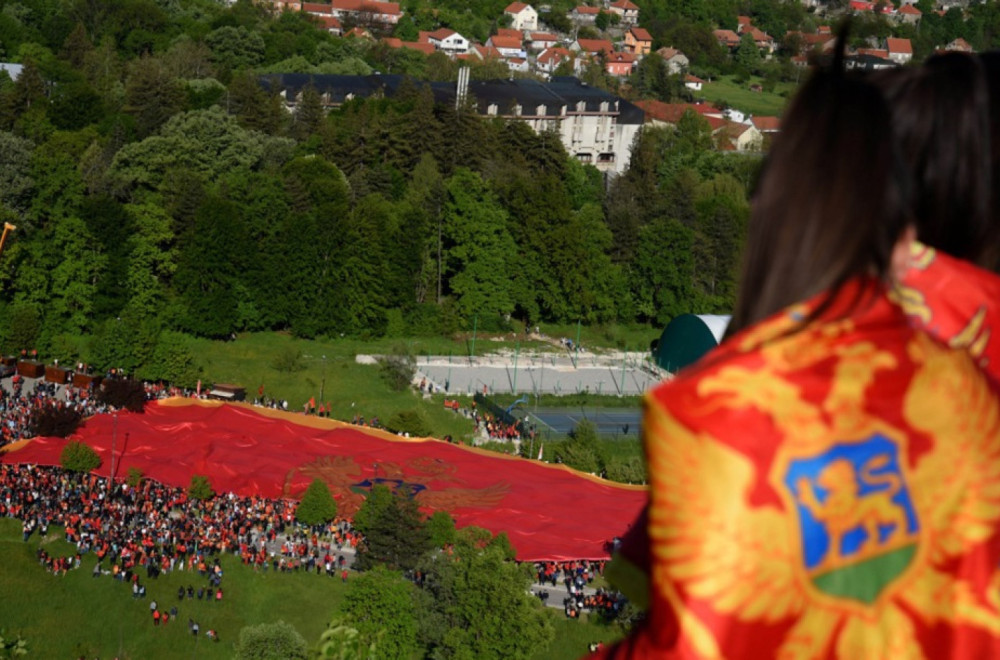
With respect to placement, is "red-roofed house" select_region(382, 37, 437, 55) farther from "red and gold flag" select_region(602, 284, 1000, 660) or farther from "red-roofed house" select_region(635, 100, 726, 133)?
"red and gold flag" select_region(602, 284, 1000, 660)

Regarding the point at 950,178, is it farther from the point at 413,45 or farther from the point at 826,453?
the point at 413,45

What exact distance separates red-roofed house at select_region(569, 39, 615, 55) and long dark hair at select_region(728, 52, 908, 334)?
112m

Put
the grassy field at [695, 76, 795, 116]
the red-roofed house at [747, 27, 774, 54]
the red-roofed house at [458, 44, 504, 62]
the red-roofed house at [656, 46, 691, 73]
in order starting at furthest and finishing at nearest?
the red-roofed house at [747, 27, 774, 54]
the red-roofed house at [656, 46, 691, 73]
the red-roofed house at [458, 44, 504, 62]
the grassy field at [695, 76, 795, 116]

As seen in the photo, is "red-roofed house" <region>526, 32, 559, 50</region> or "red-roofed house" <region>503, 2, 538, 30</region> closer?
"red-roofed house" <region>526, 32, 559, 50</region>

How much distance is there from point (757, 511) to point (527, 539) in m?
28.9

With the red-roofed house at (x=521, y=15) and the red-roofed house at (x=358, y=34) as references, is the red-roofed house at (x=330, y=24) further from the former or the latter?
the red-roofed house at (x=521, y=15)

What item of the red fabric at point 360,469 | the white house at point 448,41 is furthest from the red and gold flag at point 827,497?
the white house at point 448,41

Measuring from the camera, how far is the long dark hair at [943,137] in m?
2.70

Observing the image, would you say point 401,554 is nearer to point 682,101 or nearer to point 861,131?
point 861,131

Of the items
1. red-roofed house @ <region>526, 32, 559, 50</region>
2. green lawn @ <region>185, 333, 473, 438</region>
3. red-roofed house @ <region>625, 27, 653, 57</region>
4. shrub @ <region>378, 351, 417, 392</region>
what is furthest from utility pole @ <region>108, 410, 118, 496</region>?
red-roofed house @ <region>625, 27, 653, 57</region>

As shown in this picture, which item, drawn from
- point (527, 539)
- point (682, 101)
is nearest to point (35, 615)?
point (527, 539)

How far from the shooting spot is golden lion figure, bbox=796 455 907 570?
217 cm

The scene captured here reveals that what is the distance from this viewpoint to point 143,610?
26.3 m

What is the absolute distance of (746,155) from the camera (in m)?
70.1
